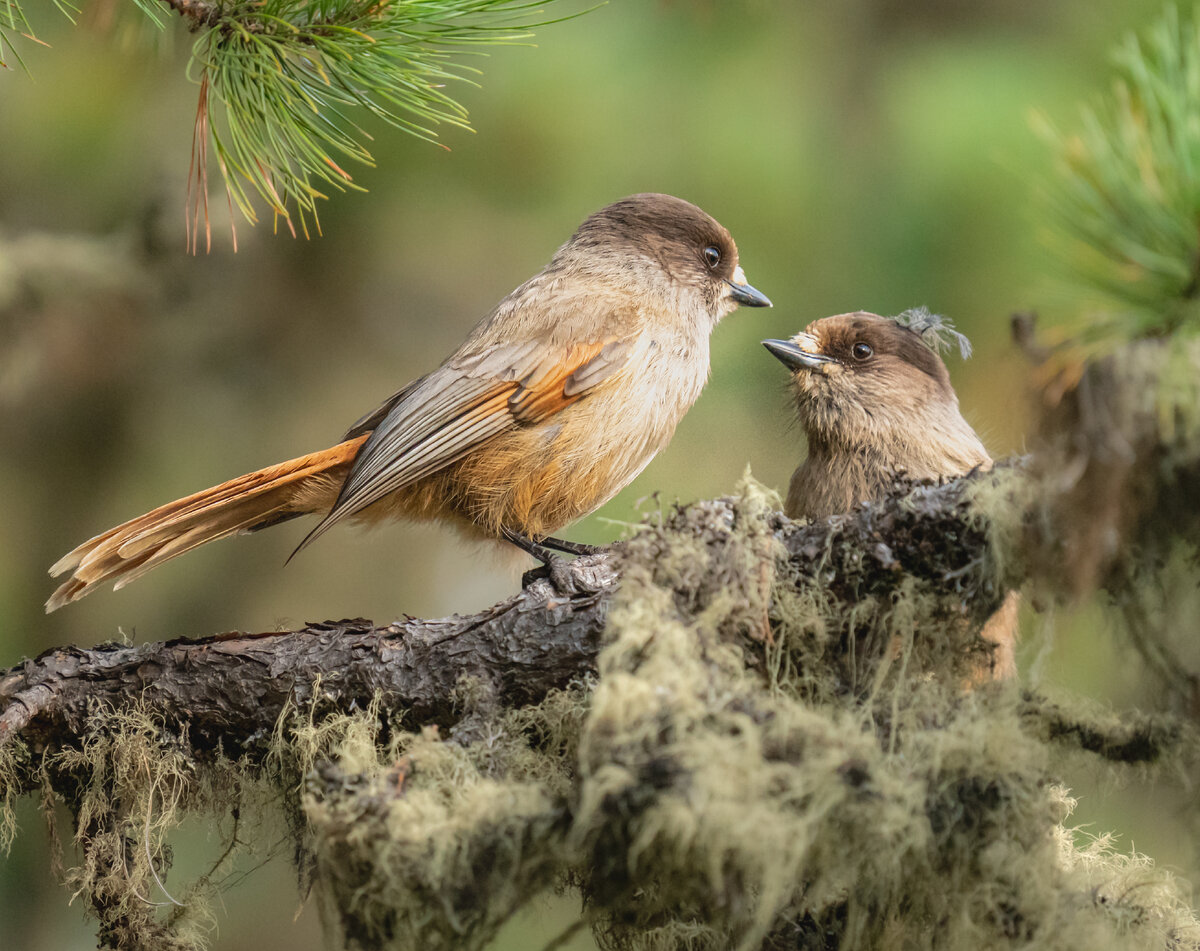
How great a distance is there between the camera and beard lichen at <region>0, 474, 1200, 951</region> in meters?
1.57

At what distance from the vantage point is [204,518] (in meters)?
3.00

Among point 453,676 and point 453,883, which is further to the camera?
point 453,676

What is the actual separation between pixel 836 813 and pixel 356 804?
75cm

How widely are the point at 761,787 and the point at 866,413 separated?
1.62 m

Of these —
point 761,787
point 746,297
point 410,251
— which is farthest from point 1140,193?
point 410,251

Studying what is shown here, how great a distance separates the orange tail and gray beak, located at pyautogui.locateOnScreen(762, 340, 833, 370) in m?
1.21

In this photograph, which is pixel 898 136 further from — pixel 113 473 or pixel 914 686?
pixel 113 473

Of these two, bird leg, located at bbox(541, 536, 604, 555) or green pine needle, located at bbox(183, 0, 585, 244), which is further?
bird leg, located at bbox(541, 536, 604, 555)

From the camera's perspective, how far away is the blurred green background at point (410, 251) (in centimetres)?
416

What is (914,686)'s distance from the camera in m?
1.95

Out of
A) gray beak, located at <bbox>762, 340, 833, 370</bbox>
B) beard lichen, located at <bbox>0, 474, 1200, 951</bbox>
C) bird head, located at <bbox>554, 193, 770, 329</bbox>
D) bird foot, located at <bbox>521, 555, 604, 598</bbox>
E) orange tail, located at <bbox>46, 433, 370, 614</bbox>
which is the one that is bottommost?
beard lichen, located at <bbox>0, 474, 1200, 951</bbox>

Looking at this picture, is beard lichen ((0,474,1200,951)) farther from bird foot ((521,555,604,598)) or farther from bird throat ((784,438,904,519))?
bird throat ((784,438,904,519))

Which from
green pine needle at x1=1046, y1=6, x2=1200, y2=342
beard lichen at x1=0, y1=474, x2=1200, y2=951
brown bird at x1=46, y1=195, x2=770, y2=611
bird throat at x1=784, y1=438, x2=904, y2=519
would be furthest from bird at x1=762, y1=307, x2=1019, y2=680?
green pine needle at x1=1046, y1=6, x2=1200, y2=342

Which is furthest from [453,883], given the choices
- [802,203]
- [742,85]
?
[742,85]
